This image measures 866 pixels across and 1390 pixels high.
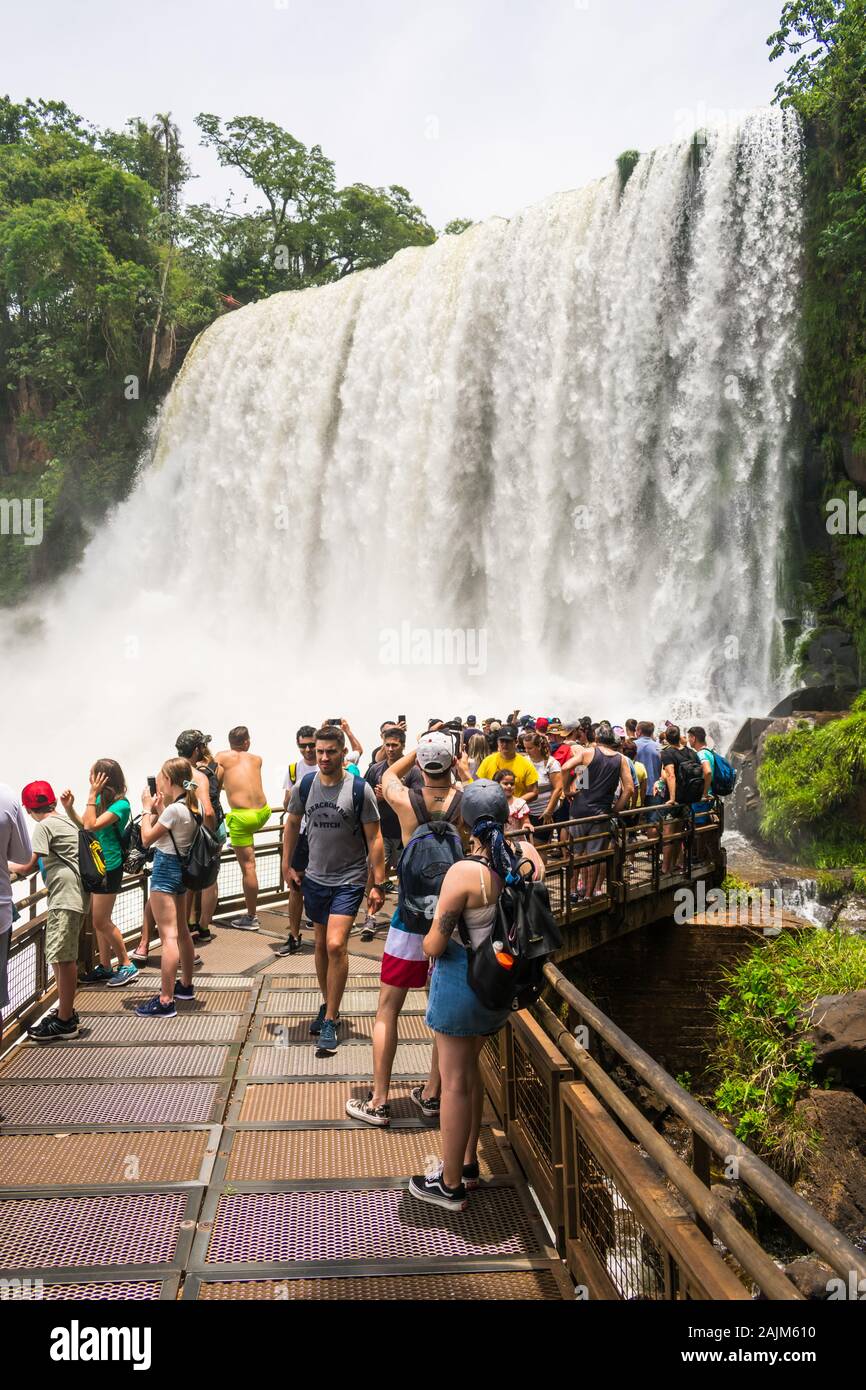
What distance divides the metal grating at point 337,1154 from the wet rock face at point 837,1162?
4.58 m

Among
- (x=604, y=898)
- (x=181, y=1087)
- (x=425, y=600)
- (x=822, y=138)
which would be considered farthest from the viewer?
(x=425, y=600)

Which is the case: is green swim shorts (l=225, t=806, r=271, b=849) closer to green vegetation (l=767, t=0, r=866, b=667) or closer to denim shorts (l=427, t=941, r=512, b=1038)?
denim shorts (l=427, t=941, r=512, b=1038)

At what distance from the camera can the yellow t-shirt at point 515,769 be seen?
8281 millimetres

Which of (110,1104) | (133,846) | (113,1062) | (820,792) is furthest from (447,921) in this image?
(820,792)

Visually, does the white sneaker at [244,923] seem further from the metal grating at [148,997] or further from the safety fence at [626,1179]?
the safety fence at [626,1179]

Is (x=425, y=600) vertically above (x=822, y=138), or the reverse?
(x=822, y=138)

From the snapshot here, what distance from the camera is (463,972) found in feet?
12.4

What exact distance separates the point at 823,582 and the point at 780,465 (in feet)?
9.35

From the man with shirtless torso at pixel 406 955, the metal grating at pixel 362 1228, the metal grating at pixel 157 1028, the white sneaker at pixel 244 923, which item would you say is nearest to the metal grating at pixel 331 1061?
the metal grating at pixel 157 1028

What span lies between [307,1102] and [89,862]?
2.00m

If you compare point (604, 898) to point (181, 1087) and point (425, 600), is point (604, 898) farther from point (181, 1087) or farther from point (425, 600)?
point (425, 600)

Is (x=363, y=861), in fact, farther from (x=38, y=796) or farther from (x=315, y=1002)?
(x=38, y=796)

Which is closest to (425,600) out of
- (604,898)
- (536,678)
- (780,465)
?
(536,678)
